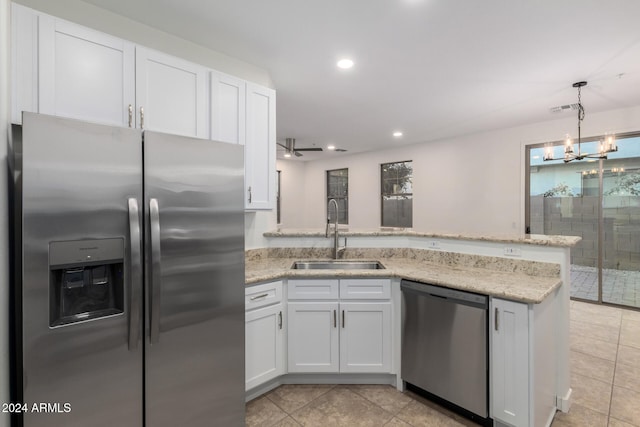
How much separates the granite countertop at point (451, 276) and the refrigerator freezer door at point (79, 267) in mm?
857

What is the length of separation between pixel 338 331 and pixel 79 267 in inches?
67.8

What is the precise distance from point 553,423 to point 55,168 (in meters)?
3.16

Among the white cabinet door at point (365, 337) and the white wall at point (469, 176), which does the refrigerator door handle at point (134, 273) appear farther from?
the white wall at point (469, 176)

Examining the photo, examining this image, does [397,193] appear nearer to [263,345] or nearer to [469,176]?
[469,176]

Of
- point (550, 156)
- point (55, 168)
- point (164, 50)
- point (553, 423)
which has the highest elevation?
point (164, 50)

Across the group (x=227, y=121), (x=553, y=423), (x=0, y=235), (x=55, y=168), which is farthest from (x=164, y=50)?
(x=553, y=423)

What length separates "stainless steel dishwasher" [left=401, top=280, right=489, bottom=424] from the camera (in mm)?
1899

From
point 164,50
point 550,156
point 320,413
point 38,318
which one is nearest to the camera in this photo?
point 38,318

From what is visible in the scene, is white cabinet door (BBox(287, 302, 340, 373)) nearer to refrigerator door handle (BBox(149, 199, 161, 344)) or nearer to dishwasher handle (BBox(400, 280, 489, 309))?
dishwasher handle (BBox(400, 280, 489, 309))

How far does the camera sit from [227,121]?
7.65 ft

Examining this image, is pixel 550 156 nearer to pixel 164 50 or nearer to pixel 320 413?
pixel 320 413

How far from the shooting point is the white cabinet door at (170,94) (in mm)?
1895

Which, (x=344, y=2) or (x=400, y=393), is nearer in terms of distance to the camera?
(x=344, y=2)

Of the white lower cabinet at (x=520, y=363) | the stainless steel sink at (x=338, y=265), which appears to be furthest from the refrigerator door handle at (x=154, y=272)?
the white lower cabinet at (x=520, y=363)
